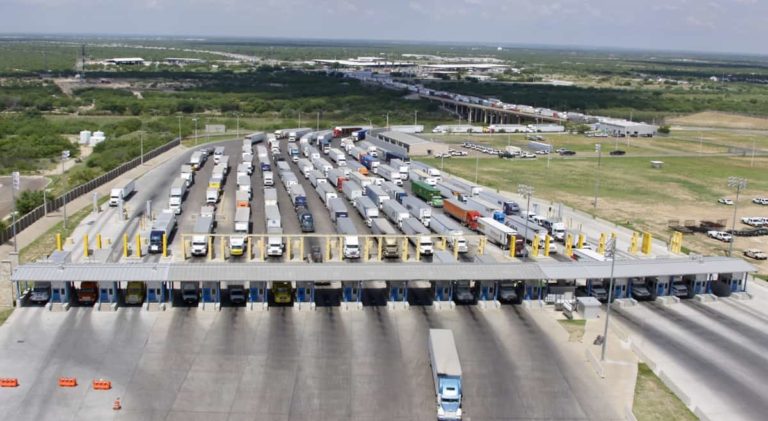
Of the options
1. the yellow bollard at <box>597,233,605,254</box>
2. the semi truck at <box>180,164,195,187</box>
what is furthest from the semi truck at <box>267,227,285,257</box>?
the semi truck at <box>180,164,195,187</box>

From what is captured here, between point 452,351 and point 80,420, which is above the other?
point 452,351

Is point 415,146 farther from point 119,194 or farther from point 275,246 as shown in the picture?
point 275,246

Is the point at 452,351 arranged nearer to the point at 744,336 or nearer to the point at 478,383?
the point at 478,383

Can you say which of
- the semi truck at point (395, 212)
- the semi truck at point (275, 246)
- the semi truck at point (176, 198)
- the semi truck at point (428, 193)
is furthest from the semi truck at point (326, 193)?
the semi truck at point (275, 246)

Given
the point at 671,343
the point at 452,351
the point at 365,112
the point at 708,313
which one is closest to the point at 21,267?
the point at 452,351

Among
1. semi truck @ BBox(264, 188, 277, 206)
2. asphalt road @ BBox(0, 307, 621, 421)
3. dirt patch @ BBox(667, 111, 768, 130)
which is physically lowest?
asphalt road @ BBox(0, 307, 621, 421)

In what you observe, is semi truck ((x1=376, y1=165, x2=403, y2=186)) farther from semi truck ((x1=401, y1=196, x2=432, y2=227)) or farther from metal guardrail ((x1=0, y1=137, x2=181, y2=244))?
metal guardrail ((x1=0, y1=137, x2=181, y2=244))

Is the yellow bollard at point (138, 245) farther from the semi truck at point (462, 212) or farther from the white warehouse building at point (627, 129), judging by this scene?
the white warehouse building at point (627, 129)

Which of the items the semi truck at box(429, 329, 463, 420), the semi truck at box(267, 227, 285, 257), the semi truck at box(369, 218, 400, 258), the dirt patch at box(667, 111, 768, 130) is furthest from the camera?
the dirt patch at box(667, 111, 768, 130)
